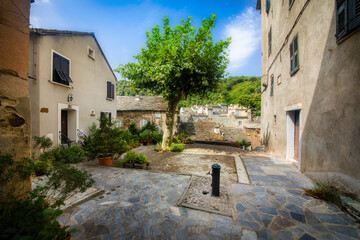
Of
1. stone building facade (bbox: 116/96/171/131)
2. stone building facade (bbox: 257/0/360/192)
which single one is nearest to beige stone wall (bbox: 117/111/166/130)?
stone building facade (bbox: 116/96/171/131)

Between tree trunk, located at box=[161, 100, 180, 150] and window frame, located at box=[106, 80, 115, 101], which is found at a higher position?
window frame, located at box=[106, 80, 115, 101]

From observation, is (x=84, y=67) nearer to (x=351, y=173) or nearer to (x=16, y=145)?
(x=16, y=145)

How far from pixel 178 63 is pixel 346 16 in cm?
662

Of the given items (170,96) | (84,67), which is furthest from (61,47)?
(170,96)

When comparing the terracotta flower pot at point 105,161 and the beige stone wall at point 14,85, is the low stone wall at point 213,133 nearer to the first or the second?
the terracotta flower pot at point 105,161

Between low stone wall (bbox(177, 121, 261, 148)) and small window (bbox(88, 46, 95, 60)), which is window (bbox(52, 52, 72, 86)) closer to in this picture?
small window (bbox(88, 46, 95, 60))

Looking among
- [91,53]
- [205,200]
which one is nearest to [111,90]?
[91,53]

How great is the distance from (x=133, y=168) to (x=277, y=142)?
8.01 m

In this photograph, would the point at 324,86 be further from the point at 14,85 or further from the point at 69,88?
the point at 69,88

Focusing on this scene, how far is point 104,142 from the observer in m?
6.54

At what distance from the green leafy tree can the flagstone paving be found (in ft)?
20.4

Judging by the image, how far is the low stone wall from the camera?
1648 centimetres

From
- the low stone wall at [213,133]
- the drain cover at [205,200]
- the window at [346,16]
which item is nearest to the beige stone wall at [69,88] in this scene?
the drain cover at [205,200]

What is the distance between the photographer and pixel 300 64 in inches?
230
